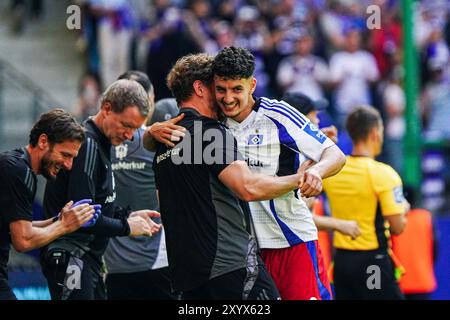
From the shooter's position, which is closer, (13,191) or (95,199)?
(13,191)

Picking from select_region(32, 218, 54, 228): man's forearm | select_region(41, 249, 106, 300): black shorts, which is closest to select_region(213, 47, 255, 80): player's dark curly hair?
select_region(32, 218, 54, 228): man's forearm

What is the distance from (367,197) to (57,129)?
2917 millimetres

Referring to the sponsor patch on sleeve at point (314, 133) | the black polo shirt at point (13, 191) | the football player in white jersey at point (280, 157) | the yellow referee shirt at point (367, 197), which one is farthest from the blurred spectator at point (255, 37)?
the black polo shirt at point (13, 191)

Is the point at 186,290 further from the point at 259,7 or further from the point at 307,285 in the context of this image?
the point at 259,7

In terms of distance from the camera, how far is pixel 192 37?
1374 centimetres

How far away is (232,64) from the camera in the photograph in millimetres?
6105

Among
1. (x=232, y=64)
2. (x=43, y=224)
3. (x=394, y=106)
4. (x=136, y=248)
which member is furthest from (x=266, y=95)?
(x=232, y=64)

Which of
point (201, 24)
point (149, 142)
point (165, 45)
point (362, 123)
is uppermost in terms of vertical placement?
point (201, 24)

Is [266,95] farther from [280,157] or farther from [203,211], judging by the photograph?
[203,211]

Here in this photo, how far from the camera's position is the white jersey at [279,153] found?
20.9ft

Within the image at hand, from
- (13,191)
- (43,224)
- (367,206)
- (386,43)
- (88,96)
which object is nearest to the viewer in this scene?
(13,191)

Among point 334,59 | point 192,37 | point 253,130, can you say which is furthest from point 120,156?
point 334,59

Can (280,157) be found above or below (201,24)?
below
